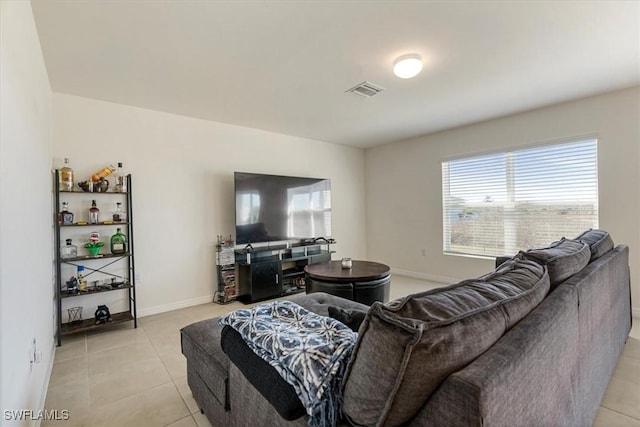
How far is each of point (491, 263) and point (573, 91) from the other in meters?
2.26

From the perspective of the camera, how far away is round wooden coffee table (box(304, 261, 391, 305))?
9.00ft

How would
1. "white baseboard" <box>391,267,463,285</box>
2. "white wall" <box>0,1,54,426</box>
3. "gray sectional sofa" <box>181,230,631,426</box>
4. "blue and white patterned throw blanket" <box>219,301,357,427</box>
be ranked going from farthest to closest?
"white baseboard" <box>391,267,463,285</box> < "white wall" <box>0,1,54,426</box> < "blue and white patterned throw blanket" <box>219,301,357,427</box> < "gray sectional sofa" <box>181,230,631,426</box>

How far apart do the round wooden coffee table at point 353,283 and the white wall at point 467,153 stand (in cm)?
219

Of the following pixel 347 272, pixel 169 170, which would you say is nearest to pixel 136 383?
pixel 347 272

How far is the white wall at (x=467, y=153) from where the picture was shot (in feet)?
10.3

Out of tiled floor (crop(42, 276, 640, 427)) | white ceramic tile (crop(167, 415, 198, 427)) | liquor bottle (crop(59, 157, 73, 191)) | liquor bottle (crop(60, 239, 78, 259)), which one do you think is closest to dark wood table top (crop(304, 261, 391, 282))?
tiled floor (crop(42, 276, 640, 427))

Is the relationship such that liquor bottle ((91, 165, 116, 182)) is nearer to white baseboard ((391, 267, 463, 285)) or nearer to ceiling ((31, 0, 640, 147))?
ceiling ((31, 0, 640, 147))

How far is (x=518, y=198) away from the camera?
395 cm

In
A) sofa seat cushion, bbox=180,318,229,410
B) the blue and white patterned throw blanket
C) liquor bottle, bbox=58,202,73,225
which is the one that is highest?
liquor bottle, bbox=58,202,73,225

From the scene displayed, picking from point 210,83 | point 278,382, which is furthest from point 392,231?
point 278,382

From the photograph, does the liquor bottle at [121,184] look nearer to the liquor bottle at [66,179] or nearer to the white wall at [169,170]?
the white wall at [169,170]

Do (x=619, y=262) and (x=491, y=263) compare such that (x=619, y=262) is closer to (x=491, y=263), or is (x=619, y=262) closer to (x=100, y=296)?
(x=491, y=263)

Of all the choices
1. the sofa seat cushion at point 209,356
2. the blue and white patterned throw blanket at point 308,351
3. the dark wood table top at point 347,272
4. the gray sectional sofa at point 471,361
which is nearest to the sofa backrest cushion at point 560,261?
the gray sectional sofa at point 471,361

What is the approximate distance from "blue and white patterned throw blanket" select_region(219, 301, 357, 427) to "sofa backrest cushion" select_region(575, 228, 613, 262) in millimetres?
1865
